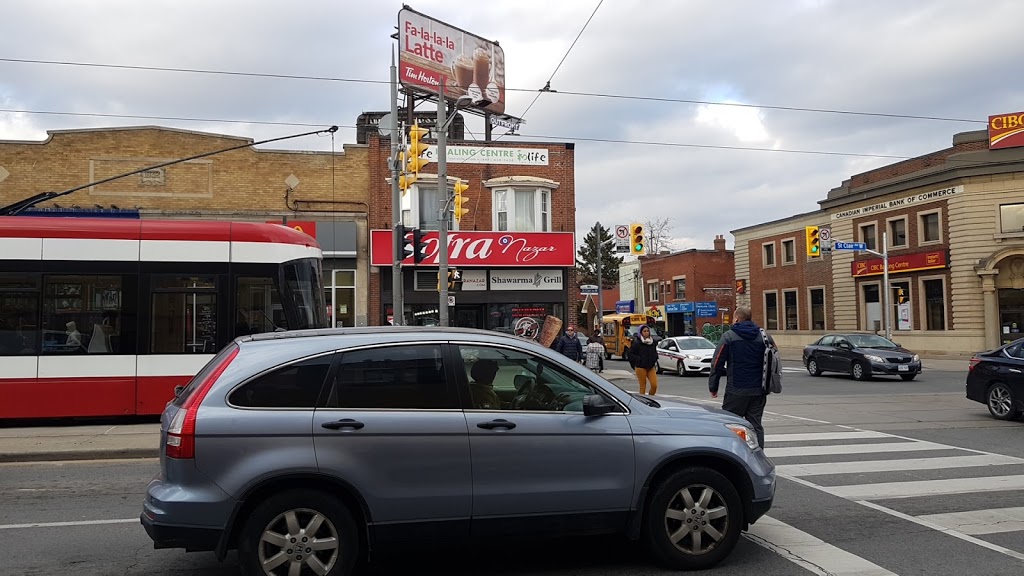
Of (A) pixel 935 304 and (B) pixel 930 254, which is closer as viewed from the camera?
(B) pixel 930 254

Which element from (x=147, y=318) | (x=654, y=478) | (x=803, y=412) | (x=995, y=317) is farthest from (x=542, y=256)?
(x=654, y=478)

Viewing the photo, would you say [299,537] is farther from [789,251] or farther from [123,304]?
[789,251]

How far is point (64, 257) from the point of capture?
11844 millimetres

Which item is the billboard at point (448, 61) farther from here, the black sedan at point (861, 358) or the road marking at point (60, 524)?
the road marking at point (60, 524)

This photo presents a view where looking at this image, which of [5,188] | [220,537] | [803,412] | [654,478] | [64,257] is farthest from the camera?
[5,188]

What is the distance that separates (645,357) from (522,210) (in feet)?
45.1

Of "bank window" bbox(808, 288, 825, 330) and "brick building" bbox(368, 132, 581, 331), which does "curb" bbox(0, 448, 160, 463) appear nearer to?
"brick building" bbox(368, 132, 581, 331)

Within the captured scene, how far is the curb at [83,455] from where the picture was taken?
9456 millimetres

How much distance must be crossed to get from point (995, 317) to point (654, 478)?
117 ft

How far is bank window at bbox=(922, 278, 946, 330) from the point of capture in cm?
3634

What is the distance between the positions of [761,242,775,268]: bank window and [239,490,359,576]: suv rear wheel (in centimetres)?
4924

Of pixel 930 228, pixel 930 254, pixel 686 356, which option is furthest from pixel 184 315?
pixel 930 228

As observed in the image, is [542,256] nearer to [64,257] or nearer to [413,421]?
[64,257]

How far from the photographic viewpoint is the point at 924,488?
7.58 meters
